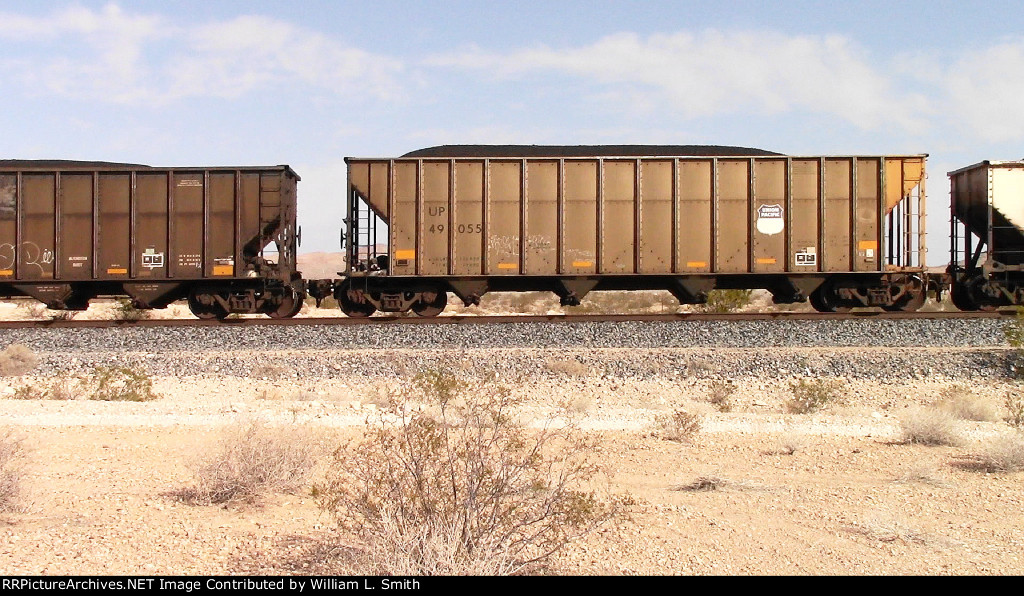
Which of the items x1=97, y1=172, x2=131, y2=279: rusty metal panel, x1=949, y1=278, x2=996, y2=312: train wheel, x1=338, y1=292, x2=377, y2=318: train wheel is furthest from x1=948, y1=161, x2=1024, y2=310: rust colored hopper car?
x1=97, y1=172, x2=131, y2=279: rusty metal panel

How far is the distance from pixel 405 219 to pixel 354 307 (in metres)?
2.19

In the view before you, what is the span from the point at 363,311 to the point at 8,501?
12.2m

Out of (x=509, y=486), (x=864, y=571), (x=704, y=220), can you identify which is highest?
(x=704, y=220)

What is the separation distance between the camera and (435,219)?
17344 millimetres

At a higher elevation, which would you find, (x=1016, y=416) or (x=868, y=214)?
(x=868, y=214)

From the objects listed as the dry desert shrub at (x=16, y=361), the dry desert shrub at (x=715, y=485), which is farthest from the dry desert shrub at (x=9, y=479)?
the dry desert shrub at (x=16, y=361)

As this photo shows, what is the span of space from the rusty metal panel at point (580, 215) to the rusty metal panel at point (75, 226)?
32.0 ft

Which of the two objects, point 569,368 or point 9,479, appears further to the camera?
point 569,368

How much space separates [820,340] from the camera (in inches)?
581

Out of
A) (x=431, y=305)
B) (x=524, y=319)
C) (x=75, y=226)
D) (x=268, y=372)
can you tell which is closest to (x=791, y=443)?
(x=268, y=372)

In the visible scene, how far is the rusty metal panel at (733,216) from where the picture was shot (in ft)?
56.9

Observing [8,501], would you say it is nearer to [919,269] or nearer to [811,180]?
[811,180]

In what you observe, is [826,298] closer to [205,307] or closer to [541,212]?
[541,212]
